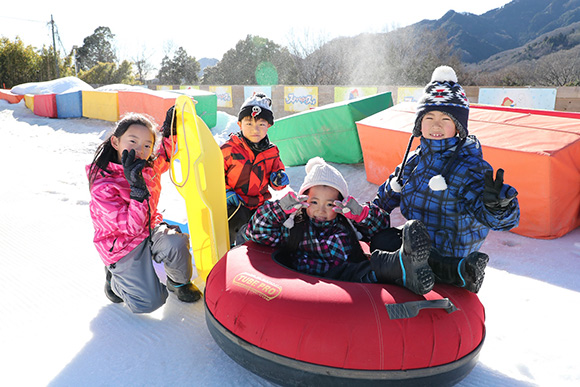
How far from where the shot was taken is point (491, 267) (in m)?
3.29

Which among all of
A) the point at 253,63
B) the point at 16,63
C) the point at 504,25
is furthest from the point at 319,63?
the point at 504,25

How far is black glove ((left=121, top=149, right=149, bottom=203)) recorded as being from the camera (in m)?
2.00

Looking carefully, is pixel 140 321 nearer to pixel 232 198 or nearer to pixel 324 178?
pixel 232 198

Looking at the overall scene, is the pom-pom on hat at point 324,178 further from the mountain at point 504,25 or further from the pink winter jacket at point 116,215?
the mountain at point 504,25

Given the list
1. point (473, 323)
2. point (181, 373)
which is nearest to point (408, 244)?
point (473, 323)

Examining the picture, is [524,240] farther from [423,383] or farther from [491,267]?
[423,383]

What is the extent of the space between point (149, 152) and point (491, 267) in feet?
9.09

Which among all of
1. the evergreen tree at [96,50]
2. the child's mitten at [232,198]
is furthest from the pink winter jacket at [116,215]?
the evergreen tree at [96,50]

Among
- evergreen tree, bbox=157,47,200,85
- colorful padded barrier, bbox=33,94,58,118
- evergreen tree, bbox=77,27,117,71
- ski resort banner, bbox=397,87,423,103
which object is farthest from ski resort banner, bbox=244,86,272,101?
evergreen tree, bbox=77,27,117,71

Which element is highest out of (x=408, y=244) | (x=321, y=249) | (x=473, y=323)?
(x=408, y=244)

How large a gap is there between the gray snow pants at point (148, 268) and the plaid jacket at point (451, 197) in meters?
1.33

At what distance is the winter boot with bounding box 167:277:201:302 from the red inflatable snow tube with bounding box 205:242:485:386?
0.74 meters

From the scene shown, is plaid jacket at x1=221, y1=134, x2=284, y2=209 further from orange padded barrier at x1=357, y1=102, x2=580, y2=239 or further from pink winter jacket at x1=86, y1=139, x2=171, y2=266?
orange padded barrier at x1=357, y1=102, x2=580, y2=239

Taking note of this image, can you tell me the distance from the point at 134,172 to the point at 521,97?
1058 centimetres
